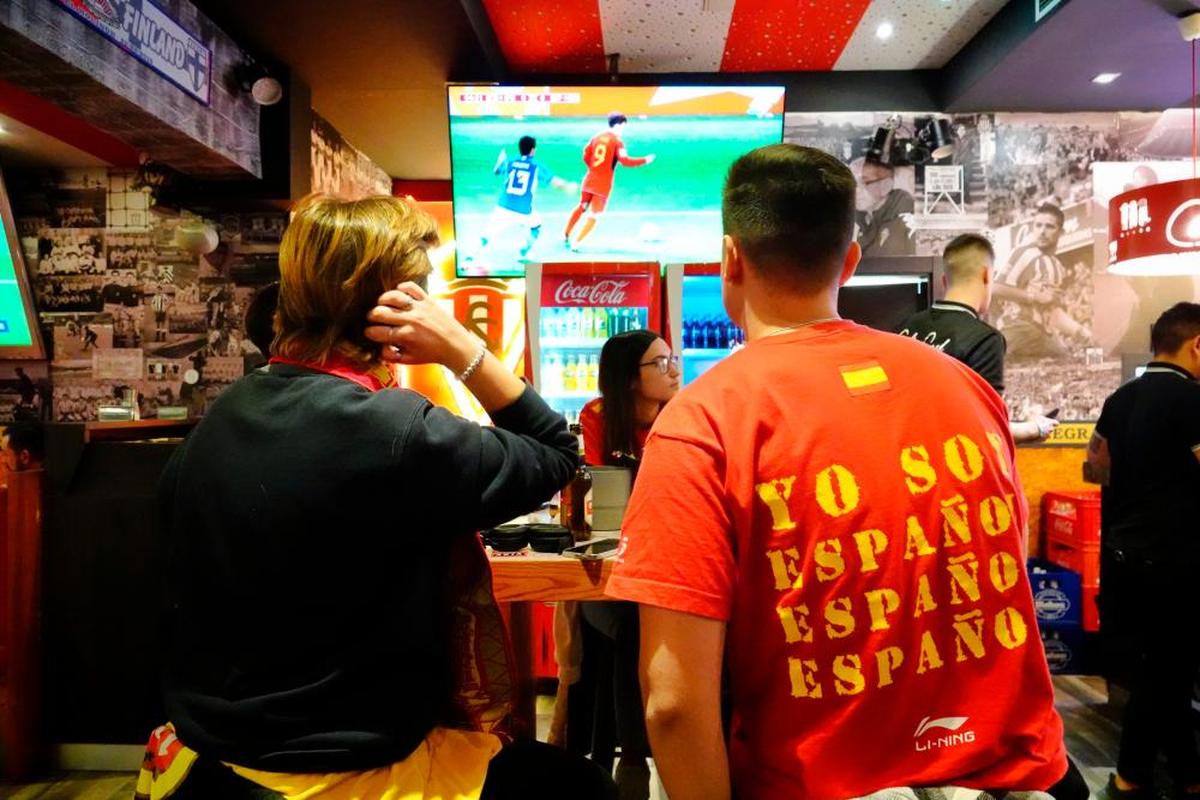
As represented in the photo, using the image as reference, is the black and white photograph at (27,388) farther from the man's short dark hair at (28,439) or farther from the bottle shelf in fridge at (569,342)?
the bottle shelf in fridge at (569,342)

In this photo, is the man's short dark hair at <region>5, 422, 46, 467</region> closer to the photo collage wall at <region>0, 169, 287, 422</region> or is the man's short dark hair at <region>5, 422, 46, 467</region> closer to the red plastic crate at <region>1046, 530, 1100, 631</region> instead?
the photo collage wall at <region>0, 169, 287, 422</region>

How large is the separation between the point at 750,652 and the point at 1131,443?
9.22 ft

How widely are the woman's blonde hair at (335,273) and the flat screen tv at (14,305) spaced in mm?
4871

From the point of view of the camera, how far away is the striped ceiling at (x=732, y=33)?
407 centimetres

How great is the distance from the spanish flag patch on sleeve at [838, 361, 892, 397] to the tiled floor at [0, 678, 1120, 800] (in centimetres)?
236

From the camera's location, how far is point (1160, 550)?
2.93 m

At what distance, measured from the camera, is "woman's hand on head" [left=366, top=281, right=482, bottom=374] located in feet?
3.90

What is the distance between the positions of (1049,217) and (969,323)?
241 centimetres

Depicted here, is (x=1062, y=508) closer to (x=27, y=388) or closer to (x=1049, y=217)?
(x=1049, y=217)

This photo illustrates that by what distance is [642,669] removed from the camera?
1.02 meters

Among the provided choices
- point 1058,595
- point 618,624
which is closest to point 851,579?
point 618,624

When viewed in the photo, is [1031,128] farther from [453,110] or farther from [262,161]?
[262,161]

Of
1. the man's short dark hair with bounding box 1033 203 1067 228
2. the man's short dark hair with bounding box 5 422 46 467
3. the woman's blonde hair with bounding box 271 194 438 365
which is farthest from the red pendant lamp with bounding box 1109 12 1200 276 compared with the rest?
the man's short dark hair with bounding box 5 422 46 467

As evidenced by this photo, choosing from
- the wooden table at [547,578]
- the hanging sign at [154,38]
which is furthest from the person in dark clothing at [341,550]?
the hanging sign at [154,38]
